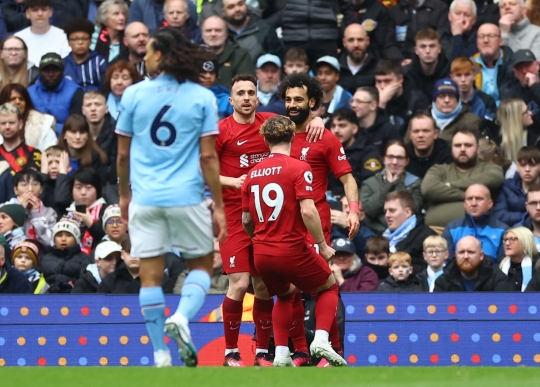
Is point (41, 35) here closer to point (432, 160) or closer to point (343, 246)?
point (432, 160)

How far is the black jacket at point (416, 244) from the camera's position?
1477cm

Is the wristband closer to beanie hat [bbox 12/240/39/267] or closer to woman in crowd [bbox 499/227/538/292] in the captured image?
woman in crowd [bbox 499/227/538/292]

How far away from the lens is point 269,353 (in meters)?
11.8

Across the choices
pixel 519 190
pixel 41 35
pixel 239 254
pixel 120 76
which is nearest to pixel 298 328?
pixel 239 254

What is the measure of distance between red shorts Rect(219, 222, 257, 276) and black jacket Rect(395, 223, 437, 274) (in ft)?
11.5

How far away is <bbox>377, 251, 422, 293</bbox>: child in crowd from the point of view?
554 inches

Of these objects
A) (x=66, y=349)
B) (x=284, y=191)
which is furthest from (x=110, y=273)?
(x=284, y=191)

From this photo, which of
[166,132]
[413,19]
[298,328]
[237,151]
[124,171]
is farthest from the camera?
[413,19]

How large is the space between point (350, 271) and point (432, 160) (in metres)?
2.30

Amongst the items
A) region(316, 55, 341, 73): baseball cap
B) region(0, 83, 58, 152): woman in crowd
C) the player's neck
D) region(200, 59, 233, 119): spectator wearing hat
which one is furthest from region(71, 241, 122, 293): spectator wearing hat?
region(316, 55, 341, 73): baseball cap

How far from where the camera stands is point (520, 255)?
14.1m

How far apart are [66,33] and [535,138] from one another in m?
6.57

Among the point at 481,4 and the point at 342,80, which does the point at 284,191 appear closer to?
the point at 342,80

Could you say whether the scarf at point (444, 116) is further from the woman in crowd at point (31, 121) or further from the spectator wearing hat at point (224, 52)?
the woman in crowd at point (31, 121)
